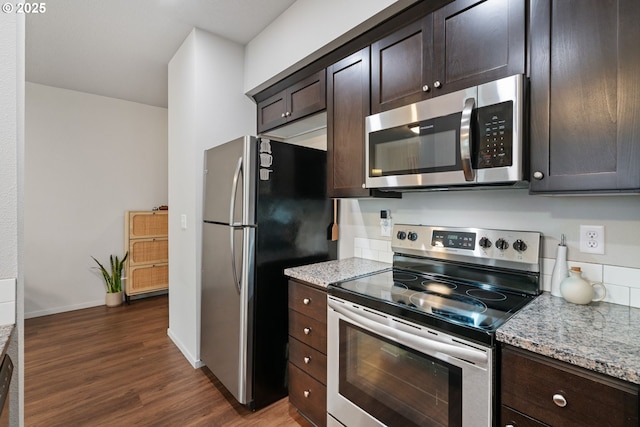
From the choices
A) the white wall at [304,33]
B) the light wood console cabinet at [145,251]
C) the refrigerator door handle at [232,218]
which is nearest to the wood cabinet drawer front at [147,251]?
the light wood console cabinet at [145,251]

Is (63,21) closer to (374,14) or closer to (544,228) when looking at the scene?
(374,14)

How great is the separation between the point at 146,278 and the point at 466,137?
423cm

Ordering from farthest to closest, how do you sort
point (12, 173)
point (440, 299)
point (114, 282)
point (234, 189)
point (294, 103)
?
point (114, 282) → point (294, 103) → point (234, 189) → point (440, 299) → point (12, 173)

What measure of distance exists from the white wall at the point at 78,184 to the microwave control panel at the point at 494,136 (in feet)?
14.3

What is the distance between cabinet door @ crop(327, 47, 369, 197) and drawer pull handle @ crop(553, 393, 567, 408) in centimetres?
116

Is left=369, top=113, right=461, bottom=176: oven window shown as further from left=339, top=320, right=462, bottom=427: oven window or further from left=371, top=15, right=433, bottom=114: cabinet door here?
left=339, top=320, right=462, bottom=427: oven window

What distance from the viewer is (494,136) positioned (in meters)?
1.20

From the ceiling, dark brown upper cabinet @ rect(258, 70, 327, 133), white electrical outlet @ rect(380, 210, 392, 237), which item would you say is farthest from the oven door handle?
the ceiling

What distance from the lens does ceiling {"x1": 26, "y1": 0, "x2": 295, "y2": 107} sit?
2189mm

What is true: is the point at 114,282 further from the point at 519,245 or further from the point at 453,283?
the point at 519,245

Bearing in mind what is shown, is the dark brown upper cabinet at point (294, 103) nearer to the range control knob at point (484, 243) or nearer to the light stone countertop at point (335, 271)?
the light stone countertop at point (335, 271)

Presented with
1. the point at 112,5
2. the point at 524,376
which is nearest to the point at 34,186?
the point at 112,5

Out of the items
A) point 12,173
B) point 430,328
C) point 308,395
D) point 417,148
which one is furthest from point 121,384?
point 417,148

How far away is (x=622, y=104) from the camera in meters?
0.96
